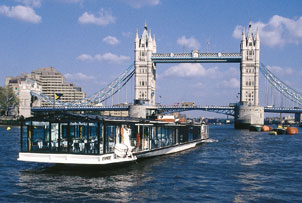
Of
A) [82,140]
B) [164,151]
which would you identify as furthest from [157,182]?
[164,151]

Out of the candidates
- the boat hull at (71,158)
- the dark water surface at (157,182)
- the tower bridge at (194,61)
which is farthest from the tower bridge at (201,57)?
the boat hull at (71,158)

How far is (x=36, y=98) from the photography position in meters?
138

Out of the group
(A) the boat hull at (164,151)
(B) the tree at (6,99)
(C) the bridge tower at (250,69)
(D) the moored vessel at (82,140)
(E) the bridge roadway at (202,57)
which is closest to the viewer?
(D) the moored vessel at (82,140)

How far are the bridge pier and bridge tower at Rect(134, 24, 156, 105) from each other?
28929 millimetres

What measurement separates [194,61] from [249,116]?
2317 centimetres

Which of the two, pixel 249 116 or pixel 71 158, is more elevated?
pixel 249 116

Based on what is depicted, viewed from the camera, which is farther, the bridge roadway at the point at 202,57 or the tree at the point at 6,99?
the bridge roadway at the point at 202,57

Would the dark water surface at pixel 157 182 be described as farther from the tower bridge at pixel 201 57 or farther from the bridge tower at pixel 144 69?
the bridge tower at pixel 144 69

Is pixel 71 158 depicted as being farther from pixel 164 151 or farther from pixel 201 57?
pixel 201 57

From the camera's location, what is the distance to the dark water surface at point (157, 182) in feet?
57.0

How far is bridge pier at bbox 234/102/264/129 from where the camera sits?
353ft

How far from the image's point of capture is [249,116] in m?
108

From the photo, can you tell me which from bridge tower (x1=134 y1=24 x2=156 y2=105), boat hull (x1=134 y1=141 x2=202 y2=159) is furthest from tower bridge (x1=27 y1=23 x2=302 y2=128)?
boat hull (x1=134 y1=141 x2=202 y2=159)

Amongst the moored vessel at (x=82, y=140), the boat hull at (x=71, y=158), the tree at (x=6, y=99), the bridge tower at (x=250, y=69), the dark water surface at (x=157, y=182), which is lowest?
the dark water surface at (x=157, y=182)
